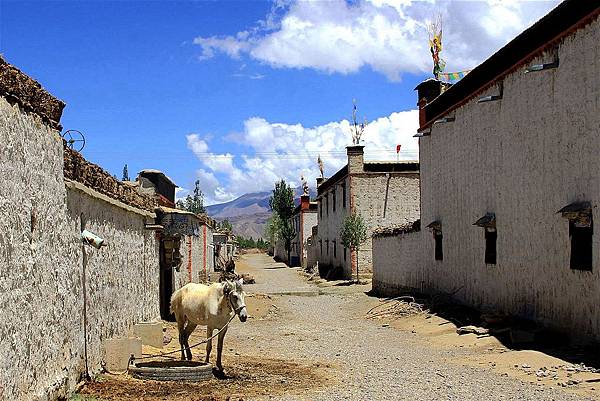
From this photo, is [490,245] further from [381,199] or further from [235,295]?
[381,199]

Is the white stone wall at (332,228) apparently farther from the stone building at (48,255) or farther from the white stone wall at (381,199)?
the stone building at (48,255)

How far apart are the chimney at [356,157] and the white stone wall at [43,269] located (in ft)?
90.6

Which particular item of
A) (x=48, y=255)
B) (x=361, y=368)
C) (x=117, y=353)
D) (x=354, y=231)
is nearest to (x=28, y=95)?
(x=48, y=255)

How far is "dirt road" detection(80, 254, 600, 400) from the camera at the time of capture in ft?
32.4

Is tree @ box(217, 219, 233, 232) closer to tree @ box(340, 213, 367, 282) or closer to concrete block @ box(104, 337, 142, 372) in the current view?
tree @ box(340, 213, 367, 282)

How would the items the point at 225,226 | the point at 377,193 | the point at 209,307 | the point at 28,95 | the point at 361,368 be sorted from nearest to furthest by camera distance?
1. the point at 28,95
2. the point at 209,307
3. the point at 361,368
4. the point at 377,193
5. the point at 225,226

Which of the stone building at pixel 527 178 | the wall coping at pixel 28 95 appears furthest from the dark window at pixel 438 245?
the wall coping at pixel 28 95

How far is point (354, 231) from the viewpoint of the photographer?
37625 mm

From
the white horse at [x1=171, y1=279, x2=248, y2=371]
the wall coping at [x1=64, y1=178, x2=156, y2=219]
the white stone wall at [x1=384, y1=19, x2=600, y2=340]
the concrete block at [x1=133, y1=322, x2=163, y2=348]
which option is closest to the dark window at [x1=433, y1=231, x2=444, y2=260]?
the white stone wall at [x1=384, y1=19, x2=600, y2=340]

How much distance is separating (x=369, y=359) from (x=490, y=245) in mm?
6218

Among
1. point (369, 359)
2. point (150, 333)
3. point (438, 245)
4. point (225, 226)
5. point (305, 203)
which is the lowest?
point (369, 359)

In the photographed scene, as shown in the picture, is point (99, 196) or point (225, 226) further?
point (225, 226)

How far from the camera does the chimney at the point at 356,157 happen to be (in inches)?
1526

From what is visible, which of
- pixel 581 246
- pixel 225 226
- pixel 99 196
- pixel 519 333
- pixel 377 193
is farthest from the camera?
pixel 225 226
